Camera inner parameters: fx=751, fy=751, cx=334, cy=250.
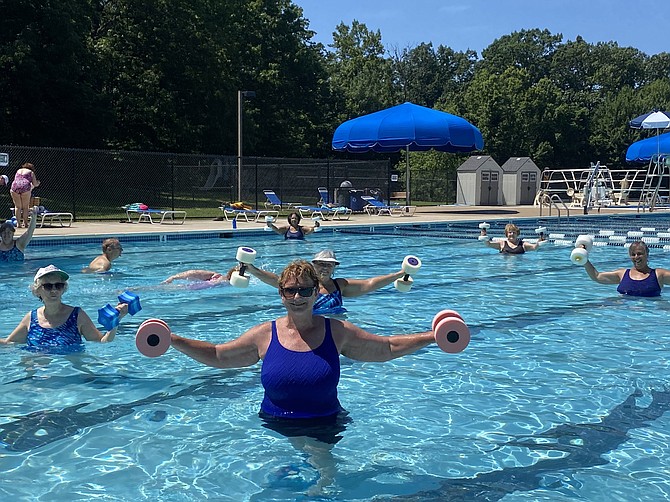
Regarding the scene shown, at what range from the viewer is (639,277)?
9.15 meters

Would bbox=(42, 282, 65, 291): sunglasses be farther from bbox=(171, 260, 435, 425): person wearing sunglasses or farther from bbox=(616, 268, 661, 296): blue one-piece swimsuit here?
bbox=(616, 268, 661, 296): blue one-piece swimsuit

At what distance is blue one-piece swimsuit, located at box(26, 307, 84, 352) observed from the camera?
231 inches

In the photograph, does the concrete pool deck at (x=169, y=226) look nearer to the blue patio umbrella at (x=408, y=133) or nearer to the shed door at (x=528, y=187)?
the blue patio umbrella at (x=408, y=133)

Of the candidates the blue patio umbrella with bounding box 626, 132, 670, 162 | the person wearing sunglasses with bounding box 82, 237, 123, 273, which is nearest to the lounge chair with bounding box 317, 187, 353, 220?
the blue patio umbrella with bounding box 626, 132, 670, 162

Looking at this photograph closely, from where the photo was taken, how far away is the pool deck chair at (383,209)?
24.5 metres

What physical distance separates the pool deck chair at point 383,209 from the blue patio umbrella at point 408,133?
1.80 metres

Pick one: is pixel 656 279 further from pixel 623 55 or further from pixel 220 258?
pixel 623 55

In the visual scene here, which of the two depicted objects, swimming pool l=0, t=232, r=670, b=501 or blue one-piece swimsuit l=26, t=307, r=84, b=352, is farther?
blue one-piece swimsuit l=26, t=307, r=84, b=352

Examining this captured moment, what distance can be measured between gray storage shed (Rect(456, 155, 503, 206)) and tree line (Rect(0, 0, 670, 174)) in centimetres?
551

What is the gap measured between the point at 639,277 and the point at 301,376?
656 centimetres

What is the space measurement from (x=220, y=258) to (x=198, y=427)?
946 centimetres

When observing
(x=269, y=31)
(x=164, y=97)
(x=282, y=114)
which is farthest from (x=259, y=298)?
(x=269, y=31)

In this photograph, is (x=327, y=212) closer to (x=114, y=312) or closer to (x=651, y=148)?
(x=651, y=148)


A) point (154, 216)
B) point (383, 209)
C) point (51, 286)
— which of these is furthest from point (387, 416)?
point (383, 209)
